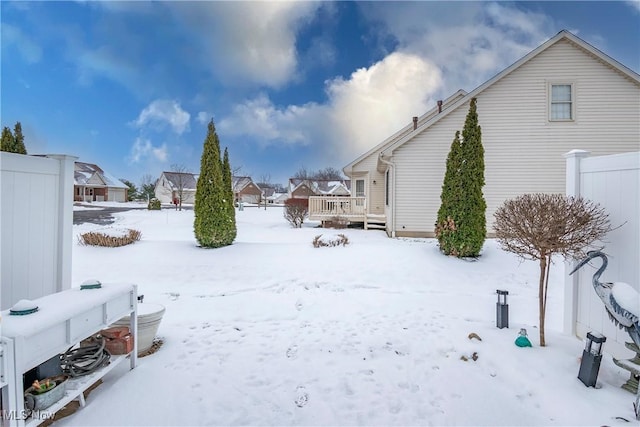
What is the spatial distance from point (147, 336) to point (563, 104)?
43.8 feet

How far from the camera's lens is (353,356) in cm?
373

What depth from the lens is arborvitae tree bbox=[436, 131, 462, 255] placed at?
831cm

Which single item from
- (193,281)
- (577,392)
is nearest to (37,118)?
(193,281)

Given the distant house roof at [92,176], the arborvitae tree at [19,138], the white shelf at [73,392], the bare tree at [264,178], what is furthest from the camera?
the bare tree at [264,178]

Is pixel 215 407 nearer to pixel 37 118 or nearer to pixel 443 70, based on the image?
pixel 37 118

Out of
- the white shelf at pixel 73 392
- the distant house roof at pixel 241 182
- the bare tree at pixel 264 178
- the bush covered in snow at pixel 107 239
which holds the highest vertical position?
the bare tree at pixel 264 178

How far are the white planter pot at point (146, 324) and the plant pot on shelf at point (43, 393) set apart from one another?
1.17m

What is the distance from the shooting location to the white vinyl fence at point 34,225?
3.02 m

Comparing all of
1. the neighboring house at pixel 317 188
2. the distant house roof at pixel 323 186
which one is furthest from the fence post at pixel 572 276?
the distant house roof at pixel 323 186

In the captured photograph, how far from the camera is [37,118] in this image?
875cm

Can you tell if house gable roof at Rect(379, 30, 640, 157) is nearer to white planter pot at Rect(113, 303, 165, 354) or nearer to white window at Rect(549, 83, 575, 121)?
white window at Rect(549, 83, 575, 121)

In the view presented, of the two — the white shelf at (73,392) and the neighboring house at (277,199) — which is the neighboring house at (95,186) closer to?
the neighboring house at (277,199)

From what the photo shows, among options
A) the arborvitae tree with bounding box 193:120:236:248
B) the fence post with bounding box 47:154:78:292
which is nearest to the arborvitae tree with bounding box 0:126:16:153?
the arborvitae tree with bounding box 193:120:236:248

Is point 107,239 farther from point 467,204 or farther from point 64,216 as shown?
point 467,204
